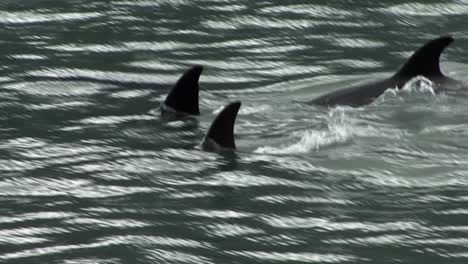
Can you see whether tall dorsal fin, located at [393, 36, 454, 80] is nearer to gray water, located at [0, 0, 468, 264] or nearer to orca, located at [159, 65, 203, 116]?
gray water, located at [0, 0, 468, 264]

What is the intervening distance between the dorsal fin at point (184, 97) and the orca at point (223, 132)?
119 cm

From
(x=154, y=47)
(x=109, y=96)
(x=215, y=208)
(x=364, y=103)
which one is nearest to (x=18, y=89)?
(x=109, y=96)

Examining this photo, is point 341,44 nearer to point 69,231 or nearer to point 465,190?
point 465,190

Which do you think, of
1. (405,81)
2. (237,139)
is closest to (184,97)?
(237,139)

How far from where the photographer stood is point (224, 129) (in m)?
13.1

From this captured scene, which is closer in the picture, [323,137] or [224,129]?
[224,129]

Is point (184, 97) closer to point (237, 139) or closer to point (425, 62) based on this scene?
point (237, 139)

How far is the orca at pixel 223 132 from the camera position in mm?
13031

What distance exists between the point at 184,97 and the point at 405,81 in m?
2.17

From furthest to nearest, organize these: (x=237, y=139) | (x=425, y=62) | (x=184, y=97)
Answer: (x=425, y=62) < (x=184, y=97) < (x=237, y=139)

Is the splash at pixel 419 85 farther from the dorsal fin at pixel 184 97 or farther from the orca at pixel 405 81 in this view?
the dorsal fin at pixel 184 97

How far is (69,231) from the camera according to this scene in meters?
11.2

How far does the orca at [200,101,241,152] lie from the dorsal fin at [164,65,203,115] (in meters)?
1.19

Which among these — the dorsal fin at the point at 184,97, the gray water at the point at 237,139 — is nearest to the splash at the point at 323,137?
the gray water at the point at 237,139
